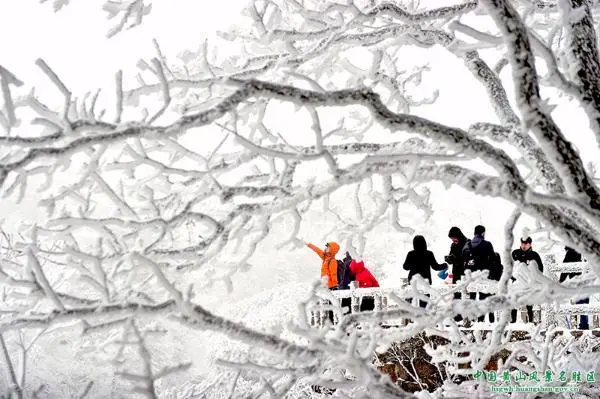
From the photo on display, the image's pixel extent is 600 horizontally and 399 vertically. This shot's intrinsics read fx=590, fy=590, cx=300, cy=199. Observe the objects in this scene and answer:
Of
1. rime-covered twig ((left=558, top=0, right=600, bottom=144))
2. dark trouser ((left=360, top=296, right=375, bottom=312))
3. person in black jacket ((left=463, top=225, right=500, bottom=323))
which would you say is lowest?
dark trouser ((left=360, top=296, right=375, bottom=312))

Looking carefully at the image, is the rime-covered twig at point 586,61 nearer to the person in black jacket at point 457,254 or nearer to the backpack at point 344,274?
the person in black jacket at point 457,254

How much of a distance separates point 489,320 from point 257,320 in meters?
11.8

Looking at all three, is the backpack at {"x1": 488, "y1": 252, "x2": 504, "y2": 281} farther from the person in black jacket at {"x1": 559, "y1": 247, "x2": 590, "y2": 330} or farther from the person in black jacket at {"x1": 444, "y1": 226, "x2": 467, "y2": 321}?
the person in black jacket at {"x1": 559, "y1": 247, "x2": 590, "y2": 330}

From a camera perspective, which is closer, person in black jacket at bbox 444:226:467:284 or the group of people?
the group of people

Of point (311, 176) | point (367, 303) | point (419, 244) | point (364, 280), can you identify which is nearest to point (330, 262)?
point (364, 280)

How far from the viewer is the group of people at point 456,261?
7.24 meters

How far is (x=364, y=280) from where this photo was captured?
892 cm

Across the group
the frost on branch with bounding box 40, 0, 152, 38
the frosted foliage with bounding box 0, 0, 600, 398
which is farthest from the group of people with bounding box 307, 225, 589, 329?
the frost on branch with bounding box 40, 0, 152, 38

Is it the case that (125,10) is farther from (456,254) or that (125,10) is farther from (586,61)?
(456,254)

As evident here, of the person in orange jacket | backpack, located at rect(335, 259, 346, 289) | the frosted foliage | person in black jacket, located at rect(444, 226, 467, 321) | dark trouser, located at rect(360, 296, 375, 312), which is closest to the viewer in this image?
the frosted foliage

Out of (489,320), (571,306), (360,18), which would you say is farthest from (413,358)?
(360,18)

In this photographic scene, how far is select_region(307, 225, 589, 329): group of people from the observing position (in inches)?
285

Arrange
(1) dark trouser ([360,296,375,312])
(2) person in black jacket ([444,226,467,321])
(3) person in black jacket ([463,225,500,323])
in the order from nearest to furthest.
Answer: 1. (3) person in black jacket ([463,225,500,323])
2. (2) person in black jacket ([444,226,467,321])
3. (1) dark trouser ([360,296,375,312])

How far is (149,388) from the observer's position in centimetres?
186
